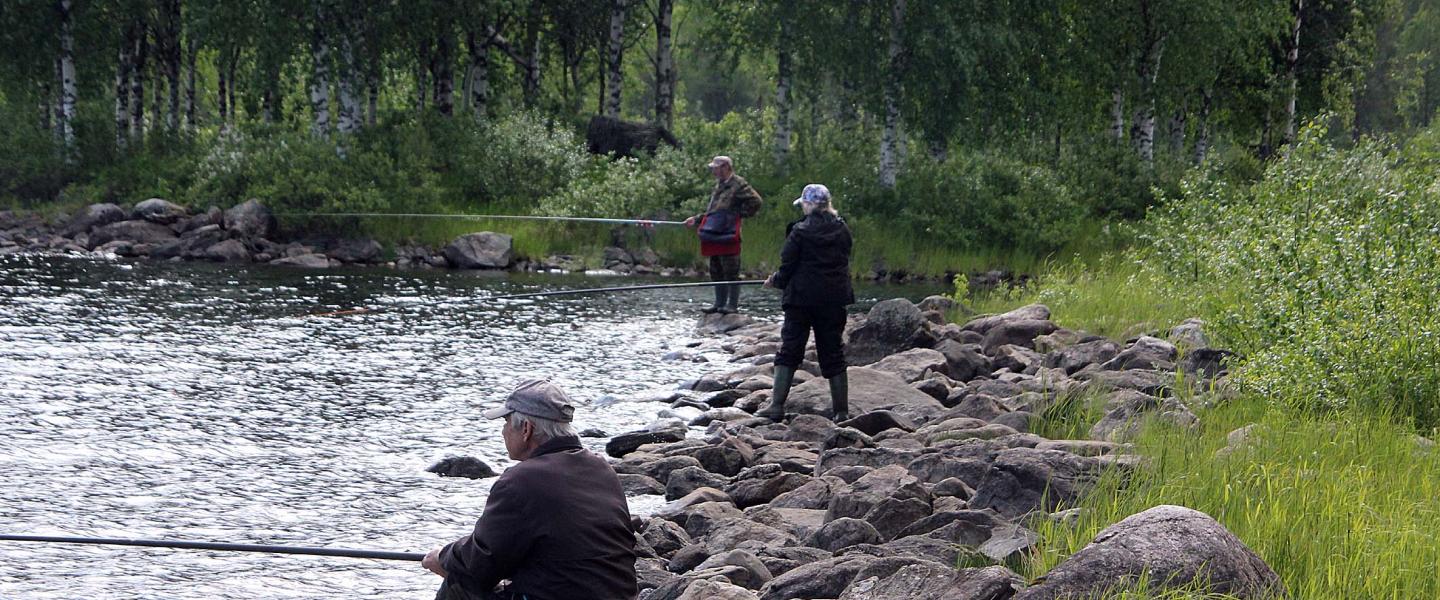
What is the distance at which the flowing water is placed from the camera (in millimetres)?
8352

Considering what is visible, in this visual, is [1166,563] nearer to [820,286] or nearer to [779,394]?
[820,286]

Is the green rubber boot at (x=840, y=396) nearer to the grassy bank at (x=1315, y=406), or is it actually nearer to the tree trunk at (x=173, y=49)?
the grassy bank at (x=1315, y=406)

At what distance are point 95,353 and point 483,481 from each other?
7177mm

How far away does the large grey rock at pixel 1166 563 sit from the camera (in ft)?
19.0

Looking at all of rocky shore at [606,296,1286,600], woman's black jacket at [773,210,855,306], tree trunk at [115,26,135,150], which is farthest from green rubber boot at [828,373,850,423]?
tree trunk at [115,26,135,150]

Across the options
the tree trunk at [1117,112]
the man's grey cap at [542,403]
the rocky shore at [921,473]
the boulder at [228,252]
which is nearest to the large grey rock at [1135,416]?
the rocky shore at [921,473]

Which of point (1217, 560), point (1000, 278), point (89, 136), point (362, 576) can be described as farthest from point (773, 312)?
point (89, 136)

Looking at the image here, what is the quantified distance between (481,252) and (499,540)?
23.9 meters

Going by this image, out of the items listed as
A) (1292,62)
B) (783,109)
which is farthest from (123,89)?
(1292,62)

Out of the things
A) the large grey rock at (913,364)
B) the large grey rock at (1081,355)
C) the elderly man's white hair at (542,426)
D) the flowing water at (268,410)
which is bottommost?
the flowing water at (268,410)

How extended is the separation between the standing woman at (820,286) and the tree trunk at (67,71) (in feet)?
92.8

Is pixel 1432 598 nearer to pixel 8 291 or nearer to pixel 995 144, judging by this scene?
pixel 8 291

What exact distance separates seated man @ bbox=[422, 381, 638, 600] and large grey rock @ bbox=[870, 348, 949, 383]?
853 cm

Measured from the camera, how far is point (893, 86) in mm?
29969
